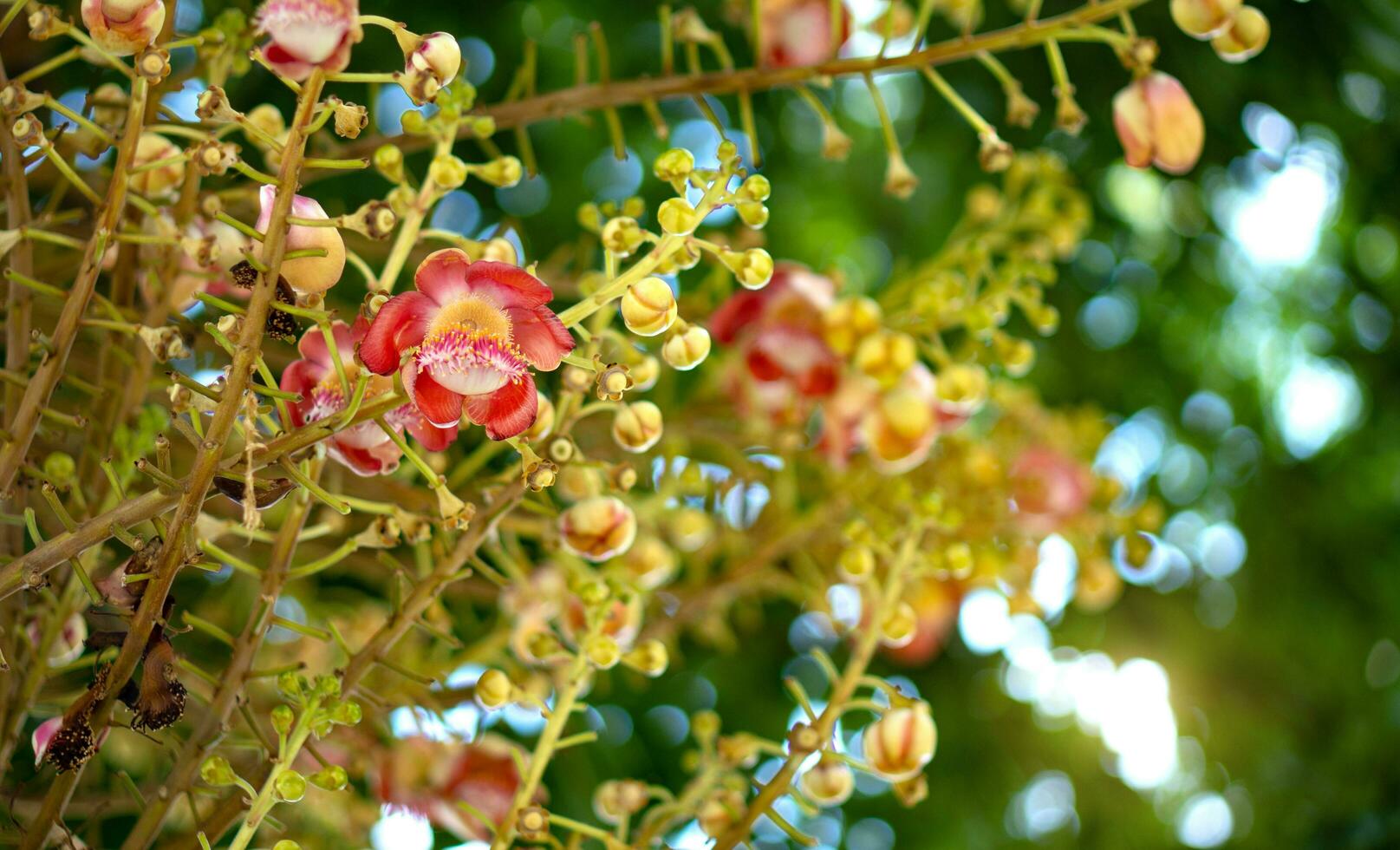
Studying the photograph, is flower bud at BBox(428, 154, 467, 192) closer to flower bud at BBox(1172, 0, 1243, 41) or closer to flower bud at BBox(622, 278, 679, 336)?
flower bud at BBox(622, 278, 679, 336)

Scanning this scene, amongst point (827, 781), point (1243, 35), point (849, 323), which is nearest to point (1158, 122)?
point (1243, 35)

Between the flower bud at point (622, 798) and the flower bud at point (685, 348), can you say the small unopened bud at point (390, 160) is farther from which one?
the flower bud at point (622, 798)

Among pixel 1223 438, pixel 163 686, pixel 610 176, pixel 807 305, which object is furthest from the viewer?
pixel 1223 438

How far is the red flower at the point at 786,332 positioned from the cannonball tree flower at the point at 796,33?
0.09 metres

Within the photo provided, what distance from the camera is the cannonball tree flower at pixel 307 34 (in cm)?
27

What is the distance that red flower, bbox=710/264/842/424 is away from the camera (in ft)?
1.81

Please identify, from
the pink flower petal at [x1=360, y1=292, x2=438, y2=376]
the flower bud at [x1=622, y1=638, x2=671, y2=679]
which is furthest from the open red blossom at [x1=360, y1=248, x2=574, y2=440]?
the flower bud at [x1=622, y1=638, x2=671, y2=679]

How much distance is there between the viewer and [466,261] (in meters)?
0.30

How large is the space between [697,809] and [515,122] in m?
0.24

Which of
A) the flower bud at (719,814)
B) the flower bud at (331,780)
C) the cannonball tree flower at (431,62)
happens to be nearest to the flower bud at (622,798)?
the flower bud at (719,814)

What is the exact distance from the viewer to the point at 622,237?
315mm

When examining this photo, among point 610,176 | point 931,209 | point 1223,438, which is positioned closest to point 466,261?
point 610,176

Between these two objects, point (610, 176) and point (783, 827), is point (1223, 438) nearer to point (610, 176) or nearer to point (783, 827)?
point (610, 176)

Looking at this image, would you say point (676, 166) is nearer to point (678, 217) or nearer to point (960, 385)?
point (678, 217)
